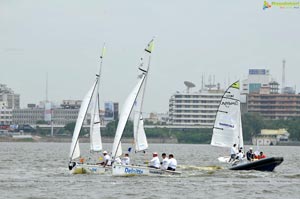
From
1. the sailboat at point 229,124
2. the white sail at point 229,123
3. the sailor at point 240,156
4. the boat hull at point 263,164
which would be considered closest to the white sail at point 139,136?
the boat hull at point 263,164

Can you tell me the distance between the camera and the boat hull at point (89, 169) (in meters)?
71.7

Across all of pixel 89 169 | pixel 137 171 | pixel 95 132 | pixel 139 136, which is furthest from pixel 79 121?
pixel 137 171

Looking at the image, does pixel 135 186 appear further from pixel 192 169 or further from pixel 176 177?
pixel 192 169

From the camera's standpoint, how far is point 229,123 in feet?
282

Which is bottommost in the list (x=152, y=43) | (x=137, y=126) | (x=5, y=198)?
(x=5, y=198)

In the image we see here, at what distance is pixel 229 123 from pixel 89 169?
703 inches

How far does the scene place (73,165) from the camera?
241ft

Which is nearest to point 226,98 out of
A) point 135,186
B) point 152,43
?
point 152,43

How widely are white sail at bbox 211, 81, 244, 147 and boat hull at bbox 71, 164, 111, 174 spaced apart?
1645 cm

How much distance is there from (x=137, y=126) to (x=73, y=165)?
5.93 metres

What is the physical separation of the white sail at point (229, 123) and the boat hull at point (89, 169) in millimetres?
16446

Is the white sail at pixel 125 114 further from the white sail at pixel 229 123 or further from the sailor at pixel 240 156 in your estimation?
the white sail at pixel 229 123

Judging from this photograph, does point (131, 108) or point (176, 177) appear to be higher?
point (131, 108)

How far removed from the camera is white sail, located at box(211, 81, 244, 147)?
85.2 meters
